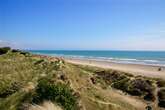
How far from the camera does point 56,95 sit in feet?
33.6

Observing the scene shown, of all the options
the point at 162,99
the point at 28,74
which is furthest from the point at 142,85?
the point at 28,74

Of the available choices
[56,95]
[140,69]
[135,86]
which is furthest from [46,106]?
[140,69]

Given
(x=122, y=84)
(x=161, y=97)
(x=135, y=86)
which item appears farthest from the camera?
(x=122, y=84)

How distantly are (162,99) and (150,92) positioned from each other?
1.53 meters

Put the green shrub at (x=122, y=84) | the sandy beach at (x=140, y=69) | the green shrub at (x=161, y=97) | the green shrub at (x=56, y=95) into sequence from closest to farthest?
the green shrub at (x=56, y=95) < the green shrub at (x=161, y=97) < the green shrub at (x=122, y=84) < the sandy beach at (x=140, y=69)

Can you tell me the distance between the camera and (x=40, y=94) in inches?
387

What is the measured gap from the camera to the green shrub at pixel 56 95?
388 inches

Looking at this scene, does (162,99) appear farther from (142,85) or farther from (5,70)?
(5,70)

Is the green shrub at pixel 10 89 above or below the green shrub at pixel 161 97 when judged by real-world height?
above

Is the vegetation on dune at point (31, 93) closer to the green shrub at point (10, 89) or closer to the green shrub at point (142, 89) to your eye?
the green shrub at point (10, 89)

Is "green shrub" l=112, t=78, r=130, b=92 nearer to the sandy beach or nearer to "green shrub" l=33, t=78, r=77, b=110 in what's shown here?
"green shrub" l=33, t=78, r=77, b=110

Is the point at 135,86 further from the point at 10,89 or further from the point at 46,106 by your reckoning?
the point at 46,106

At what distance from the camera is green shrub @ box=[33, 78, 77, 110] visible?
388 inches

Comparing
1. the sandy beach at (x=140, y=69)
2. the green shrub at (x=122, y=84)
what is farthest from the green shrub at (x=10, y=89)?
the sandy beach at (x=140, y=69)
